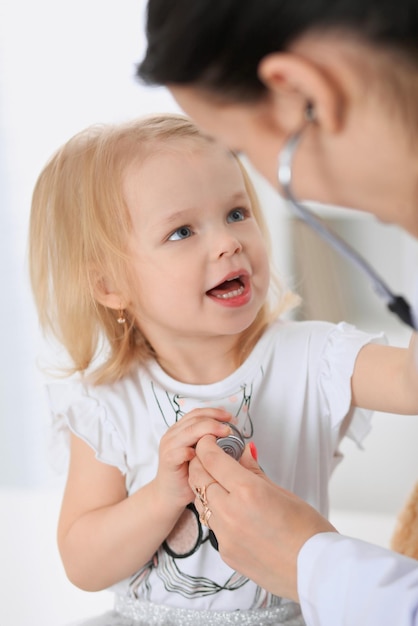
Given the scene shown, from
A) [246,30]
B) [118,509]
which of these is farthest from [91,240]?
[246,30]

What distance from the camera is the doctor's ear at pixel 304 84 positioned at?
717 millimetres

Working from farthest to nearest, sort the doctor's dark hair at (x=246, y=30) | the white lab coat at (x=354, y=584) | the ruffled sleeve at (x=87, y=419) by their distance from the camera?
1. the ruffled sleeve at (x=87, y=419)
2. the white lab coat at (x=354, y=584)
3. the doctor's dark hair at (x=246, y=30)

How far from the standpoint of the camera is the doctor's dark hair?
700 mm

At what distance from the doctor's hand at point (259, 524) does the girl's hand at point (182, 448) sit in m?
0.07

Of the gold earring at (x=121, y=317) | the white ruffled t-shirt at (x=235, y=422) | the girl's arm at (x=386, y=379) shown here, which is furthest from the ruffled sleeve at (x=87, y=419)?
the girl's arm at (x=386, y=379)

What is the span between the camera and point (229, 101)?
79 centimetres

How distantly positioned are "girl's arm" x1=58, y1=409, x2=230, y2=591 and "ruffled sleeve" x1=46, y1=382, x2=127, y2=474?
0.06 feet

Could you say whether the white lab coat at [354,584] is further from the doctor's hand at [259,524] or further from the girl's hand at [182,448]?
the girl's hand at [182,448]

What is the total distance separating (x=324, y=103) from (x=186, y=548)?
762 millimetres

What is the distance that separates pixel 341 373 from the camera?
125 cm

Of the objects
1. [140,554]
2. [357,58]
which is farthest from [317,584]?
[357,58]

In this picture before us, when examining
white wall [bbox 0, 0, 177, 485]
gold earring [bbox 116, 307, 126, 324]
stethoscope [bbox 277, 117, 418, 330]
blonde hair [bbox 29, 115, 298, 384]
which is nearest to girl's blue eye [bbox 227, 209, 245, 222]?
blonde hair [bbox 29, 115, 298, 384]

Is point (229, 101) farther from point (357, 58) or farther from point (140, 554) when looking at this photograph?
point (140, 554)

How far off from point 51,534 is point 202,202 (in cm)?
105
